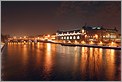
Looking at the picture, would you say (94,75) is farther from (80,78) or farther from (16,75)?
(16,75)

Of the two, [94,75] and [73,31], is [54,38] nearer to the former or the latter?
[73,31]

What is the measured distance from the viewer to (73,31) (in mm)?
36094

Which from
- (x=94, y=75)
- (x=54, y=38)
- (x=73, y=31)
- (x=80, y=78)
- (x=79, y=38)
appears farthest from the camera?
(x=54, y=38)

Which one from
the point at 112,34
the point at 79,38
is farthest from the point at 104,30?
the point at 79,38

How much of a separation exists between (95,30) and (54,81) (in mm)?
27360

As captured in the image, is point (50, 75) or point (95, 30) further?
point (95, 30)

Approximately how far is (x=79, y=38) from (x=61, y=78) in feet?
91.3

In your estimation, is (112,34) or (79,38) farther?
(79,38)

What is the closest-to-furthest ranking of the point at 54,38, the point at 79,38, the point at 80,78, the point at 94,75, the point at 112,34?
1. the point at 80,78
2. the point at 94,75
3. the point at 112,34
4. the point at 79,38
5. the point at 54,38

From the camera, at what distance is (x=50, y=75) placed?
19.8ft

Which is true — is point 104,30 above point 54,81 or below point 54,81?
above

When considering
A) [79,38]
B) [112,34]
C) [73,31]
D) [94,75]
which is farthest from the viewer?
[73,31]

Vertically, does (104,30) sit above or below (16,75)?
above

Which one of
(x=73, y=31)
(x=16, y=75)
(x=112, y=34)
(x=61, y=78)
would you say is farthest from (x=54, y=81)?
(x=73, y=31)
